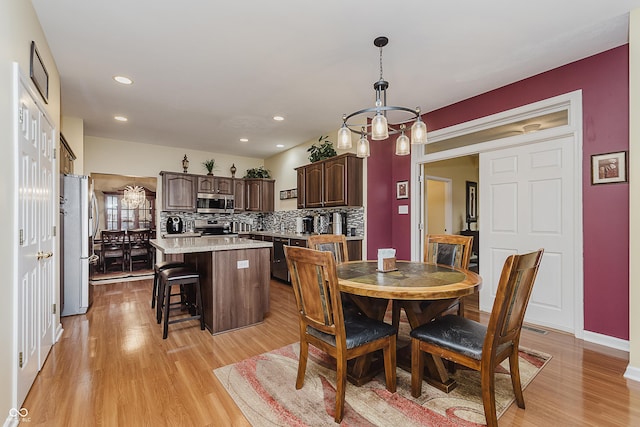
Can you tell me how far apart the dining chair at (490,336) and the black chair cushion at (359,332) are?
21 cm

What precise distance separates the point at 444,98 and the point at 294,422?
3796 mm

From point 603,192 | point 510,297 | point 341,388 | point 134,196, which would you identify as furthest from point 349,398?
point 134,196

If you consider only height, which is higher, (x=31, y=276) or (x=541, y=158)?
(x=541, y=158)

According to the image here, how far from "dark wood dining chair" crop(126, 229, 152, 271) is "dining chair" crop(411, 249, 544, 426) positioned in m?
5.73

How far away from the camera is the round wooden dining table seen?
1.77 metres

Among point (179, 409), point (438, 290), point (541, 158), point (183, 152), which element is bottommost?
point (179, 409)

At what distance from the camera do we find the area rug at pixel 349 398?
5.68 feet

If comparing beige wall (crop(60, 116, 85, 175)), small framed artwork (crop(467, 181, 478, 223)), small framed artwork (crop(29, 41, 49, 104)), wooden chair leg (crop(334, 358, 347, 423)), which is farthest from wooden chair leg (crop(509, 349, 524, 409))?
beige wall (crop(60, 116, 85, 175))

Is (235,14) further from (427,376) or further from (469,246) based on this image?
(427,376)

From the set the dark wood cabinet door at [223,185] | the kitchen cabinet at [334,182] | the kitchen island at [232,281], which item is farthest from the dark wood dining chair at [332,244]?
the dark wood cabinet door at [223,185]

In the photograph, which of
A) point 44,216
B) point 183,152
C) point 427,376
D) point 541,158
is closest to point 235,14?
point 44,216

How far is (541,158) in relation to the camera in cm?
321

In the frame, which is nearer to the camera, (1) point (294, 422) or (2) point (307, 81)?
(1) point (294, 422)

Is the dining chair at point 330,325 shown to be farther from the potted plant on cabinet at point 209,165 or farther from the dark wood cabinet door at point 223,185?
the potted plant on cabinet at point 209,165
